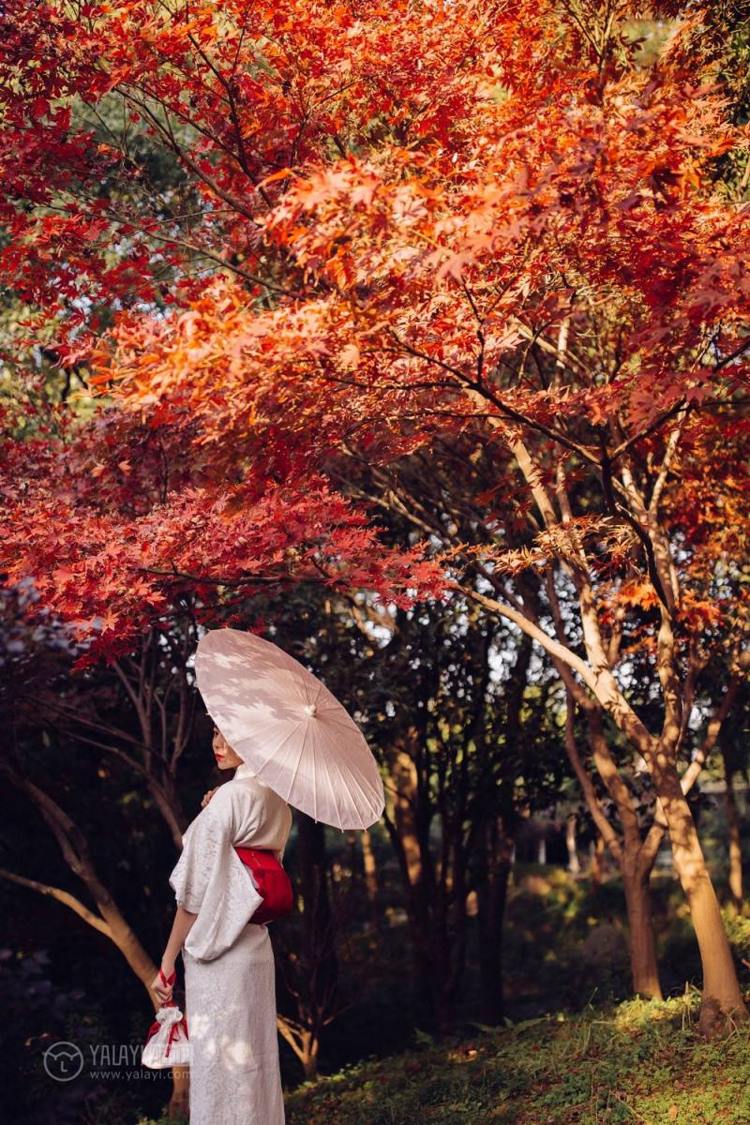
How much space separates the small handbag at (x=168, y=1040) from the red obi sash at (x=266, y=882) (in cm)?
38

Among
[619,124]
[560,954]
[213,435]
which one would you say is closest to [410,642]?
[213,435]

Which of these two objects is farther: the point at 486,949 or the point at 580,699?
the point at 486,949

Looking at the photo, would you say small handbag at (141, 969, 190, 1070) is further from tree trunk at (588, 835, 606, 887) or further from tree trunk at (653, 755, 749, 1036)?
tree trunk at (588, 835, 606, 887)

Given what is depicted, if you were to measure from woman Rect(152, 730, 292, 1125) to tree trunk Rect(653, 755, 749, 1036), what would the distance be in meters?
3.21

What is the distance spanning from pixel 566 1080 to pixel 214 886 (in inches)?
120

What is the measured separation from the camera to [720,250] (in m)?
4.59

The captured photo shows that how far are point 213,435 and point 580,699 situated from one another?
156 inches

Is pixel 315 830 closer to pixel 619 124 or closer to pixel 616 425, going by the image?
pixel 616 425

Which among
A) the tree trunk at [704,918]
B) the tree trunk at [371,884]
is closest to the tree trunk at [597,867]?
the tree trunk at [371,884]

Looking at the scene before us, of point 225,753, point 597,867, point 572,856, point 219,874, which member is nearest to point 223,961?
point 219,874

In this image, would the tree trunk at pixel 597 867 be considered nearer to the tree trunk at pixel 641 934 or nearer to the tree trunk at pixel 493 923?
the tree trunk at pixel 493 923

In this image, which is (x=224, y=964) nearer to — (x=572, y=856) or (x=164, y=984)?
(x=164, y=984)

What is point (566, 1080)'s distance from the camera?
18.9 feet

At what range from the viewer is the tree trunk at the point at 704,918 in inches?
237
